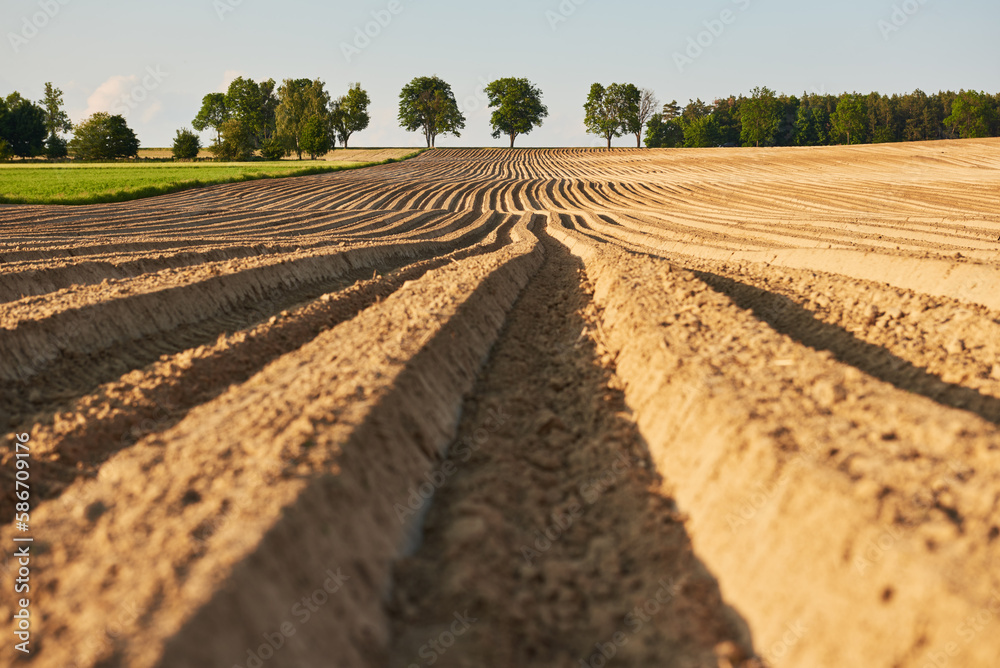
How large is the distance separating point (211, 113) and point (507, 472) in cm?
11450

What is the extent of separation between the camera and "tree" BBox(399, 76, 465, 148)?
90188 mm

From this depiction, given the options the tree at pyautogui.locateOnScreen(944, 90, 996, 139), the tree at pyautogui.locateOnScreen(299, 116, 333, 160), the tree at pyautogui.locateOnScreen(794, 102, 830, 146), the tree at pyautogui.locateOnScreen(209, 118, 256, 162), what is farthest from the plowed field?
the tree at pyautogui.locateOnScreen(794, 102, 830, 146)

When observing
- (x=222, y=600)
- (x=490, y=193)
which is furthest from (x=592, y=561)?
(x=490, y=193)

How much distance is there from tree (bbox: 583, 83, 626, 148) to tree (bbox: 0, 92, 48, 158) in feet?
226

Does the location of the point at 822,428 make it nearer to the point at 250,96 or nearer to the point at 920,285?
the point at 920,285

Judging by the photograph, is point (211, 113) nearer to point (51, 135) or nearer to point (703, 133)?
point (51, 135)

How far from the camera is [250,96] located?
285 ft

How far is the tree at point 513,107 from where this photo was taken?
90188 mm

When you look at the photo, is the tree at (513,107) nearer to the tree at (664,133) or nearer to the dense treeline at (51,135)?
the tree at (664,133)

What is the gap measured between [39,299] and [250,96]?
300 feet

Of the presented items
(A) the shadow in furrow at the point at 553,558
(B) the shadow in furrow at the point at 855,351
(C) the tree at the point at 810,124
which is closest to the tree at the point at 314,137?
(B) the shadow in furrow at the point at 855,351

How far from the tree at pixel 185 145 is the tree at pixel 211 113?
36.5 m

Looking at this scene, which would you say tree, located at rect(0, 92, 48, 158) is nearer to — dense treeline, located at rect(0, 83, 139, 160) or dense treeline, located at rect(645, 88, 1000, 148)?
dense treeline, located at rect(0, 83, 139, 160)

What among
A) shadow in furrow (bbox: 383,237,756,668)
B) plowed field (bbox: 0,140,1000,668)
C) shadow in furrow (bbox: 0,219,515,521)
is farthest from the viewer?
shadow in furrow (bbox: 0,219,515,521)
